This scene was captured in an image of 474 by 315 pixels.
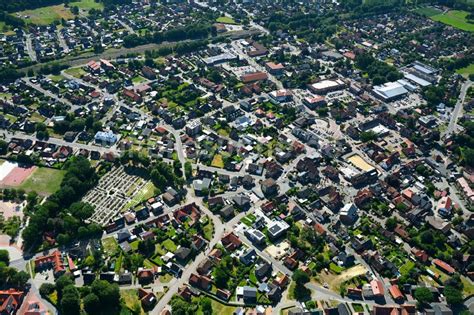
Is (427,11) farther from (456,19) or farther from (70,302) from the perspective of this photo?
(70,302)

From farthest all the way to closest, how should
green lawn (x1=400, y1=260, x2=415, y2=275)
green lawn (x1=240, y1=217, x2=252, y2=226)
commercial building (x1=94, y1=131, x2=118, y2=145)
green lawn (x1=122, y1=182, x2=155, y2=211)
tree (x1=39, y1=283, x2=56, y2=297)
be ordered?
commercial building (x1=94, y1=131, x2=118, y2=145)
green lawn (x1=122, y1=182, x2=155, y2=211)
green lawn (x1=240, y1=217, x2=252, y2=226)
green lawn (x1=400, y1=260, x2=415, y2=275)
tree (x1=39, y1=283, x2=56, y2=297)

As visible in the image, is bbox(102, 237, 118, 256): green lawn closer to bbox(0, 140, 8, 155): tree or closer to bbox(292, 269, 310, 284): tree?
bbox(292, 269, 310, 284): tree

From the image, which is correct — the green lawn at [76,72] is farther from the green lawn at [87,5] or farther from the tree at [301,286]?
the tree at [301,286]

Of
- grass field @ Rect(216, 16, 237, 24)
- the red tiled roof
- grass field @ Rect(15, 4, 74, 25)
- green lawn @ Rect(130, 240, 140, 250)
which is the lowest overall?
grass field @ Rect(15, 4, 74, 25)

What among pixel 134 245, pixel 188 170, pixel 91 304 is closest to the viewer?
→ pixel 91 304

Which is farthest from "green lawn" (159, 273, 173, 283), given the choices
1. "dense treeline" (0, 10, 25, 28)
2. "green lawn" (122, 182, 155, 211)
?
"dense treeline" (0, 10, 25, 28)

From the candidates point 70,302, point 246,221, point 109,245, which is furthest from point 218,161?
point 70,302
